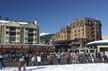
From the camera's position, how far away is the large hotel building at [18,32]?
79562 millimetres

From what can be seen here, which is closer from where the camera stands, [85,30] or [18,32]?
[18,32]

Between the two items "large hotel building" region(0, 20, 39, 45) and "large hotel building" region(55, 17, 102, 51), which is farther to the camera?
"large hotel building" region(55, 17, 102, 51)

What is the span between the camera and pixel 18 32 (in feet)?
272

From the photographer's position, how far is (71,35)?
12288 cm

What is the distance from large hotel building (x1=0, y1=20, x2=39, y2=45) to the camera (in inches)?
3132

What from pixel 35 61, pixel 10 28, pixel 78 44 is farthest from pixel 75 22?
pixel 35 61

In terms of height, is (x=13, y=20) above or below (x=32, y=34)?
above

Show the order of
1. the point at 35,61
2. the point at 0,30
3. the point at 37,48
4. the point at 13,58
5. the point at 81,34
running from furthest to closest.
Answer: the point at 81,34, the point at 0,30, the point at 37,48, the point at 13,58, the point at 35,61

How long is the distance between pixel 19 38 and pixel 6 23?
7039 mm

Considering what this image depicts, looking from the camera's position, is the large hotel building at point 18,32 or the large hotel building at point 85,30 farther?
the large hotel building at point 85,30

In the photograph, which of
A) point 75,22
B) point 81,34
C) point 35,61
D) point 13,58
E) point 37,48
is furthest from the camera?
point 75,22

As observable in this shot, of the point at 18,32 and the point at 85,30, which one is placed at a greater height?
the point at 85,30

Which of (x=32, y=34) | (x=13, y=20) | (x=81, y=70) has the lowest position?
(x=81, y=70)

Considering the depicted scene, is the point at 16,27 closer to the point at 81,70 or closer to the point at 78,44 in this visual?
the point at 78,44
